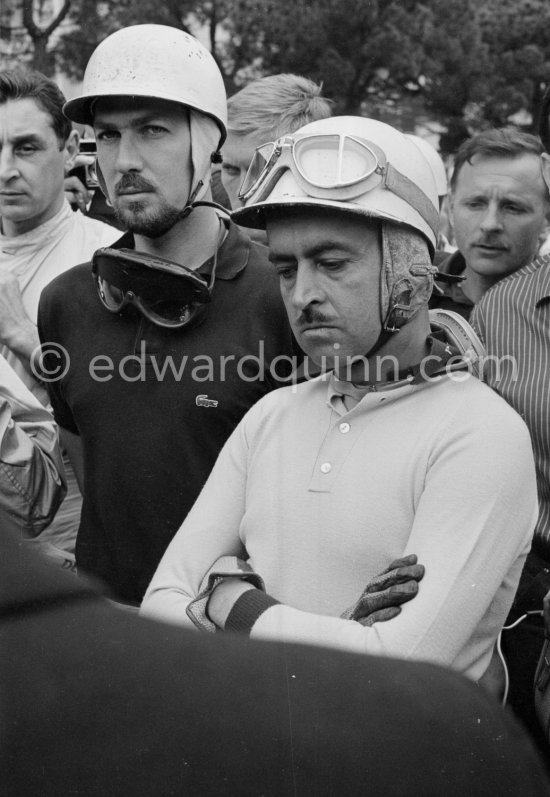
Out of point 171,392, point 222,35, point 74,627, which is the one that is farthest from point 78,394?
point 222,35

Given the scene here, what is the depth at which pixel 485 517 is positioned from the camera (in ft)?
6.40

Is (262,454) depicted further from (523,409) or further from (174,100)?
(174,100)

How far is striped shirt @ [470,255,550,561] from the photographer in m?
2.55

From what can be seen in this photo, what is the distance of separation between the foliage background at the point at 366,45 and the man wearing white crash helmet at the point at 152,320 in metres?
1.96

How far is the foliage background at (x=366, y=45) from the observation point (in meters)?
5.57

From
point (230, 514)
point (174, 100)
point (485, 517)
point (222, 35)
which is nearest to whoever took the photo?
Result: point (485, 517)

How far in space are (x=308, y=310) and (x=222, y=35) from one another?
7.12 meters

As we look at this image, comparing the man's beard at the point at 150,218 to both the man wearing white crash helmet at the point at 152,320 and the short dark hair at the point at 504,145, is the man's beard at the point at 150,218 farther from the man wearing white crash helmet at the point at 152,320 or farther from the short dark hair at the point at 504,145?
the short dark hair at the point at 504,145

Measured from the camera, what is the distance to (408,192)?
7.54ft

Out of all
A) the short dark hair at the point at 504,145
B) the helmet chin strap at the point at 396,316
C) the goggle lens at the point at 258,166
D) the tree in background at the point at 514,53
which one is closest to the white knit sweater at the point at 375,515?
the helmet chin strap at the point at 396,316

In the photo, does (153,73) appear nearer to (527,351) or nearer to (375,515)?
(527,351)

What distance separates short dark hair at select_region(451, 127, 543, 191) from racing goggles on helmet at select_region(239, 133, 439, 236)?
1197 millimetres

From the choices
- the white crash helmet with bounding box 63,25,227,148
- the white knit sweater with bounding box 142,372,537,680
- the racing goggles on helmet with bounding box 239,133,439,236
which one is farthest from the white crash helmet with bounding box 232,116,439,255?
the white crash helmet with bounding box 63,25,227,148

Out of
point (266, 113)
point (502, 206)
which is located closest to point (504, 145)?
point (502, 206)
